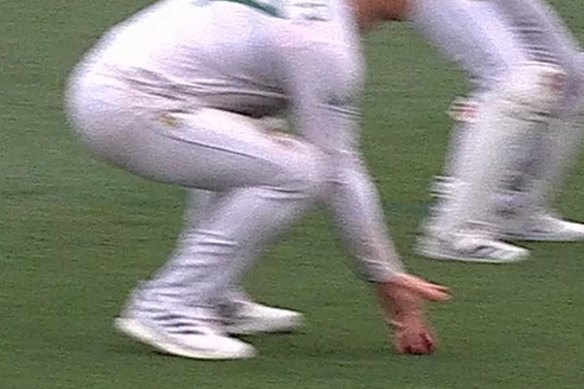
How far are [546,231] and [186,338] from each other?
1.84 meters

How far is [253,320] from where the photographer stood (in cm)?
486

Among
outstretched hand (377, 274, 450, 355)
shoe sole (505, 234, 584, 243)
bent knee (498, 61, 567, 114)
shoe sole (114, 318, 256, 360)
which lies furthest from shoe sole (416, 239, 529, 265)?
shoe sole (114, 318, 256, 360)

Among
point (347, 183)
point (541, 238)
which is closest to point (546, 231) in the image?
point (541, 238)

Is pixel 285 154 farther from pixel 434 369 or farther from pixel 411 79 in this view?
pixel 411 79

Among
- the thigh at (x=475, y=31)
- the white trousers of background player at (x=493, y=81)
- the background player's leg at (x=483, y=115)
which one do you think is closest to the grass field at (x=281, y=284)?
the background player's leg at (x=483, y=115)

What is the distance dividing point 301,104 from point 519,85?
1502 mm

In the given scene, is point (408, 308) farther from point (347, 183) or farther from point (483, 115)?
point (483, 115)

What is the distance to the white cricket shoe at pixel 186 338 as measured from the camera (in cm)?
457

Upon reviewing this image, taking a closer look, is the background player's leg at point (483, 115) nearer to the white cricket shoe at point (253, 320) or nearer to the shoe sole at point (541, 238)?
the shoe sole at point (541, 238)

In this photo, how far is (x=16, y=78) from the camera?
8.25m

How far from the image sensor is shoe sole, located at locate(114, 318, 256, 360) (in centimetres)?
457

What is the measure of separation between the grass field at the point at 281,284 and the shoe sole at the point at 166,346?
0.03m

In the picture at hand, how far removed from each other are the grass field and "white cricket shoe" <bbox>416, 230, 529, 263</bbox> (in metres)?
0.07

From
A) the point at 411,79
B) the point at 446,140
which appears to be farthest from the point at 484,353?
the point at 411,79
